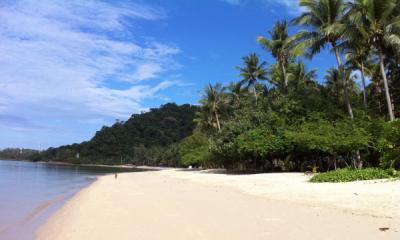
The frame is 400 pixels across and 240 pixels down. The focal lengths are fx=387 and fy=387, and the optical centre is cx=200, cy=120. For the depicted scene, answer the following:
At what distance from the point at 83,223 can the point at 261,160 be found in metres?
30.4

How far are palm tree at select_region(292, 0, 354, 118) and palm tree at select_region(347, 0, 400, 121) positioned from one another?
170 cm

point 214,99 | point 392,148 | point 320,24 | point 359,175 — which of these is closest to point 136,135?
point 214,99

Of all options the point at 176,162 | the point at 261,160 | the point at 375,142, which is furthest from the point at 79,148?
the point at 375,142

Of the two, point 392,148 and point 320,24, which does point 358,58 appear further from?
point 392,148

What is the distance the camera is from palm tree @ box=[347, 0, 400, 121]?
24.3 meters

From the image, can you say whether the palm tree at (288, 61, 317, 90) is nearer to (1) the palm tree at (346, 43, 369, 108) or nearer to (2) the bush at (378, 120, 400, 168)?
(1) the palm tree at (346, 43, 369, 108)

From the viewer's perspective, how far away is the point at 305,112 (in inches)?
1257

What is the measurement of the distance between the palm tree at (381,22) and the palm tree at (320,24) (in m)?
1.70

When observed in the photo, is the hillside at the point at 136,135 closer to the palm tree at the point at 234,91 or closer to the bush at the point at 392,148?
the palm tree at the point at 234,91

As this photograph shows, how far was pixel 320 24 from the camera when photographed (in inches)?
1127

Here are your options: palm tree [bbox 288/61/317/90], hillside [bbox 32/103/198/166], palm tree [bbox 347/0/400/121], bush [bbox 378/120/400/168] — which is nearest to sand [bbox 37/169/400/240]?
bush [bbox 378/120/400/168]

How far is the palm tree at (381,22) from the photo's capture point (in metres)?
24.3

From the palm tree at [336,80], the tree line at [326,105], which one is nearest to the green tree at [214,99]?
the tree line at [326,105]

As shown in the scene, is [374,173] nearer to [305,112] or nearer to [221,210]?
[221,210]
